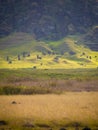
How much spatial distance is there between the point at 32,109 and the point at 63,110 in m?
3.95

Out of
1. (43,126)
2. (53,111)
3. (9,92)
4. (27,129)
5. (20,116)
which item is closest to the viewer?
(27,129)

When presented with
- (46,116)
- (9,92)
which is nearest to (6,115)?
(46,116)

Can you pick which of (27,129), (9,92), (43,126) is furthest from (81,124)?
(9,92)

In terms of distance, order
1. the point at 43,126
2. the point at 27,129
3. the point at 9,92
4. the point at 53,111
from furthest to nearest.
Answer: the point at 9,92 < the point at 53,111 < the point at 43,126 < the point at 27,129

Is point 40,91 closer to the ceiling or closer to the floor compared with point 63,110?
closer to the floor

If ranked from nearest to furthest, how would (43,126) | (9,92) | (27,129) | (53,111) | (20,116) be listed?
(27,129) < (43,126) < (20,116) < (53,111) < (9,92)

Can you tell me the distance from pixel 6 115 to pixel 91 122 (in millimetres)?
9651

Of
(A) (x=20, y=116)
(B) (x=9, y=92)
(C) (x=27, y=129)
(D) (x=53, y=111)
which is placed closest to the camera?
(C) (x=27, y=129)

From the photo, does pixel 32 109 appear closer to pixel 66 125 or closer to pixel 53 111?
pixel 53 111

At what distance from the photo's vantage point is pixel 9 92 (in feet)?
217

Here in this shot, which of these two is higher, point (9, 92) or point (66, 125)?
point (66, 125)

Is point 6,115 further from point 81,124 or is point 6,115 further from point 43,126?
point 81,124

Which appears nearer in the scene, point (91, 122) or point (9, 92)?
point (91, 122)

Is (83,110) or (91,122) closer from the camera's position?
(91,122)
